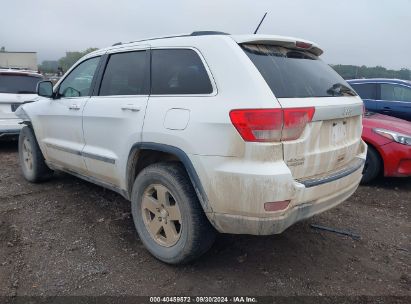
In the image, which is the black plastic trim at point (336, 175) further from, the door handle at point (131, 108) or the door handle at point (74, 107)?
the door handle at point (74, 107)

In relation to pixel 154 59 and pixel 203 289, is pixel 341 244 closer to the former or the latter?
pixel 203 289

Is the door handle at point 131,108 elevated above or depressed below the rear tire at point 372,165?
above

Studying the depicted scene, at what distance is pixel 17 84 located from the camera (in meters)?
7.63

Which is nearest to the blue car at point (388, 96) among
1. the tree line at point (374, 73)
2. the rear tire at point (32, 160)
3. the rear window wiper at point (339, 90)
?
the tree line at point (374, 73)

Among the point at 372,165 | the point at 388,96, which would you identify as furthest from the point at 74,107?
the point at 388,96

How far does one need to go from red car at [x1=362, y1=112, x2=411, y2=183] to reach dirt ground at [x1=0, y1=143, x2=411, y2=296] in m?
0.89

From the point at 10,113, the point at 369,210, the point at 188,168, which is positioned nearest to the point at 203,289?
the point at 188,168

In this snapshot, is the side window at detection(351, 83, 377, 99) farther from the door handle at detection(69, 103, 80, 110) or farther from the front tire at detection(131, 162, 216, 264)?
the front tire at detection(131, 162, 216, 264)

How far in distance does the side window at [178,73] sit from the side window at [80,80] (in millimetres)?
1047

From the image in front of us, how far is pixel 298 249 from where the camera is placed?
3527mm

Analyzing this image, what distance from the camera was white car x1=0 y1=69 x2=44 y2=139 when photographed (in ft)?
23.7

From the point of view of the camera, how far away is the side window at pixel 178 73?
115 inches

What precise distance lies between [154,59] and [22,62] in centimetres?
2458

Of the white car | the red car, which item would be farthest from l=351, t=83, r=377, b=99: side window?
the white car
